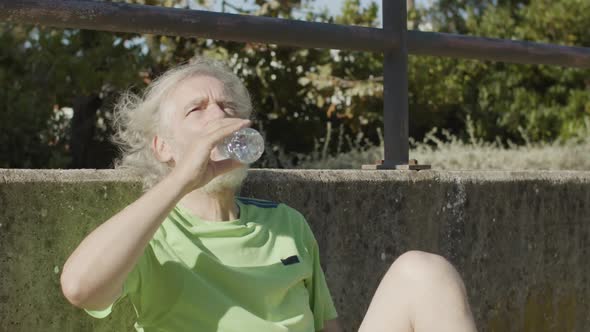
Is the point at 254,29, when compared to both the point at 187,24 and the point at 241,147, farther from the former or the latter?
the point at 241,147

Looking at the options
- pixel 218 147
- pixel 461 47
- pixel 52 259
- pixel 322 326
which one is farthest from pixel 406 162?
pixel 52 259

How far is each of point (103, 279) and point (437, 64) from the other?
8.72 m

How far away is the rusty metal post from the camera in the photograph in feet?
10.2

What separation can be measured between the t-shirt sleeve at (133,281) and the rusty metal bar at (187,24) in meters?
0.68

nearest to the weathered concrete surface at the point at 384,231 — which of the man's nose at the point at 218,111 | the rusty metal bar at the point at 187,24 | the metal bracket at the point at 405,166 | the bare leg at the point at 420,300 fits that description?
the metal bracket at the point at 405,166

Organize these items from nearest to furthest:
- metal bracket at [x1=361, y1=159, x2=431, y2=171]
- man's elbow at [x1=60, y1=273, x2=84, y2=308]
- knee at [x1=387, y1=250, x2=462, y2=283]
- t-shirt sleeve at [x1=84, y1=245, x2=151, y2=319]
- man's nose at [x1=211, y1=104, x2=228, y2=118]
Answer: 1. man's elbow at [x1=60, y1=273, x2=84, y2=308]
2. t-shirt sleeve at [x1=84, y1=245, x2=151, y2=319]
3. knee at [x1=387, y1=250, x2=462, y2=283]
4. man's nose at [x1=211, y1=104, x2=228, y2=118]
5. metal bracket at [x1=361, y1=159, x2=431, y2=171]

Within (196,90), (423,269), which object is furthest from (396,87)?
(423,269)

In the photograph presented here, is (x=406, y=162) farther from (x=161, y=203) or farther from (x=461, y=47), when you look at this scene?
(x=161, y=203)

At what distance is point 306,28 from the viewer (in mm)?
2895

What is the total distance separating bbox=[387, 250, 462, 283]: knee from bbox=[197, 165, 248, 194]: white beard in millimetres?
431

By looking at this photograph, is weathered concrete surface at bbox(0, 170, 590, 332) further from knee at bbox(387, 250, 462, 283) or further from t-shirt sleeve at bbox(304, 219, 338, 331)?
knee at bbox(387, 250, 462, 283)

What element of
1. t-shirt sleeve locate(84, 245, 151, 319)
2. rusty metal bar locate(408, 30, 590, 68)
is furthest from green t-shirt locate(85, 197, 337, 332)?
rusty metal bar locate(408, 30, 590, 68)

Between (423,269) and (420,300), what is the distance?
0.24ft

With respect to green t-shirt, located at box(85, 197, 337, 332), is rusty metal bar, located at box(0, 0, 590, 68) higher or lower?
higher
